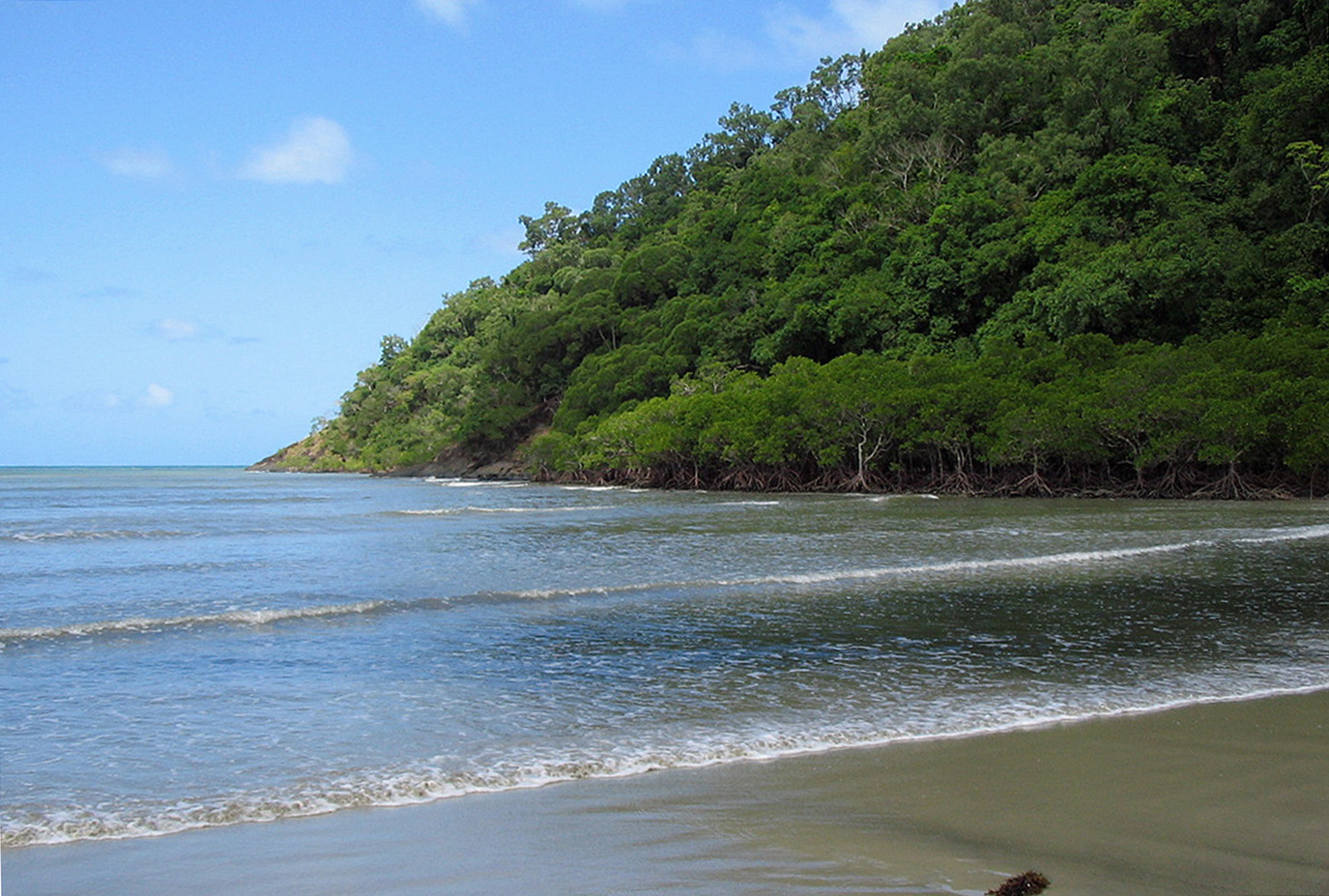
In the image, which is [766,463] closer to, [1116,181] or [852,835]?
[1116,181]

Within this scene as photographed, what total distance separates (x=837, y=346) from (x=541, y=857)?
56733 millimetres

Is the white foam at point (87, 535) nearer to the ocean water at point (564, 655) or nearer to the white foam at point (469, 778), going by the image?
the ocean water at point (564, 655)

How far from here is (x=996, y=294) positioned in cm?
5209

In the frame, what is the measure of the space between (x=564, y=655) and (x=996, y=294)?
158 feet

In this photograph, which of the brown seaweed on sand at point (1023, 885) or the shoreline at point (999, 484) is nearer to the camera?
the brown seaweed on sand at point (1023, 885)

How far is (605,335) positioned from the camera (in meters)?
78.2

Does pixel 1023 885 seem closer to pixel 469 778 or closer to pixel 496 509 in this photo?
pixel 469 778

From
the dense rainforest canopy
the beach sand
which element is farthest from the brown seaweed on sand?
the dense rainforest canopy

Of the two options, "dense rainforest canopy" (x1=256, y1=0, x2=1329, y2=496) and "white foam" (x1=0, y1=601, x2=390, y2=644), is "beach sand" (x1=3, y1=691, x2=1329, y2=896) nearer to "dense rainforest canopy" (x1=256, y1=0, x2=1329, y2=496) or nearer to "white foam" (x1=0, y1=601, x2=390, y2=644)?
"white foam" (x1=0, y1=601, x2=390, y2=644)

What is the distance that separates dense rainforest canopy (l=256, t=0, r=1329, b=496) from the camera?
35875mm

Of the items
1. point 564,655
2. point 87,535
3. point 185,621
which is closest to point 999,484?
point 87,535

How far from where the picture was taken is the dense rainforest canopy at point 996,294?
35.9 m

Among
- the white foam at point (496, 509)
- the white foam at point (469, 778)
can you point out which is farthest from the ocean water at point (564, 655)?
the white foam at point (496, 509)

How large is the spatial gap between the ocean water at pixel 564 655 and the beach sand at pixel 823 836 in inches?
14.5
